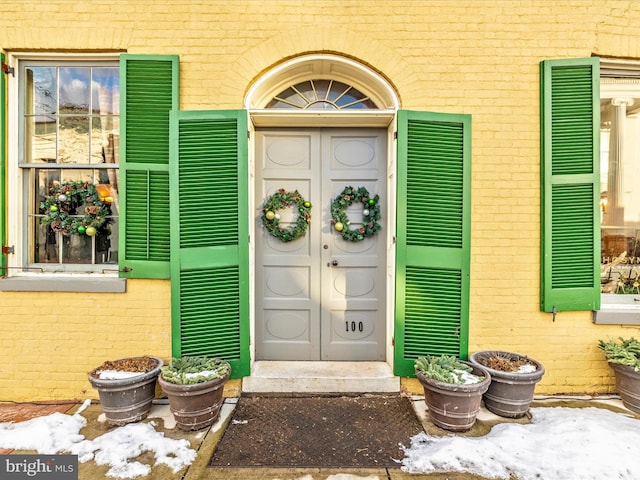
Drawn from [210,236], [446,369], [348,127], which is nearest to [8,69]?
[210,236]

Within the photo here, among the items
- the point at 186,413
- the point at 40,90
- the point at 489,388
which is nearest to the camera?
the point at 186,413

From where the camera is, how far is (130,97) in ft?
Result: 11.4

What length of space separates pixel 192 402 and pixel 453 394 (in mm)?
2088

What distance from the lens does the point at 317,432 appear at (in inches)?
117

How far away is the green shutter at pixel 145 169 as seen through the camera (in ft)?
11.4

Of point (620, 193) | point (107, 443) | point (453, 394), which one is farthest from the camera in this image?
point (620, 193)

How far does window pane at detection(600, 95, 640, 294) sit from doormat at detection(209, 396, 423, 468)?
8.37ft

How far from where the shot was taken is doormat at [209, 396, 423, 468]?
105 inches

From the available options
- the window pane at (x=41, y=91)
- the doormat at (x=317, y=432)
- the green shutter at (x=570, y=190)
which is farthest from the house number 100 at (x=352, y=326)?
the window pane at (x=41, y=91)

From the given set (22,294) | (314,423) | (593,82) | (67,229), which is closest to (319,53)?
(593,82)

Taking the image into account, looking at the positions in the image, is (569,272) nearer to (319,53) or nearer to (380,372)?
(380,372)

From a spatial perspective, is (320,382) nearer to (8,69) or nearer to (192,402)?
(192,402)

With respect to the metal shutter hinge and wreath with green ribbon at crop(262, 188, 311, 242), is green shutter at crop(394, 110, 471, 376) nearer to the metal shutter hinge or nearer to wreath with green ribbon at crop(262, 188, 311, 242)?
wreath with green ribbon at crop(262, 188, 311, 242)

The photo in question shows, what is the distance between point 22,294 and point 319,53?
3683mm
